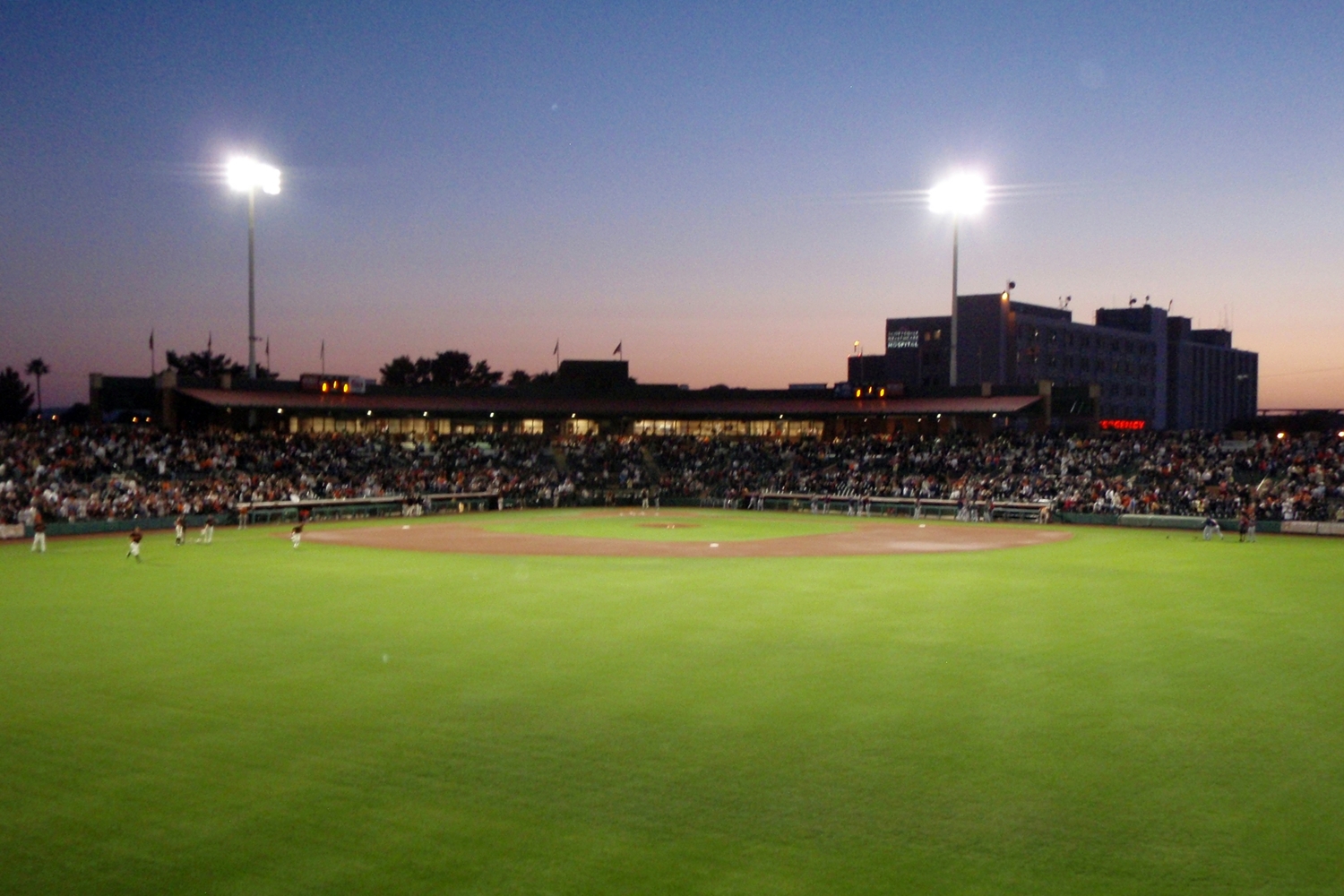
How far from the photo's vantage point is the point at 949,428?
228 feet

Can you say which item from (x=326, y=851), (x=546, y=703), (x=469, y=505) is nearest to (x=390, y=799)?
(x=326, y=851)

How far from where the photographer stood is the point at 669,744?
10695 mm

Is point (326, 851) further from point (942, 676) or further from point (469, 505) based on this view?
point (469, 505)

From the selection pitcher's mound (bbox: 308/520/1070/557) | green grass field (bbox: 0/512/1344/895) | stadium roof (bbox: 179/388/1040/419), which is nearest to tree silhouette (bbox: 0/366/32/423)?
stadium roof (bbox: 179/388/1040/419)

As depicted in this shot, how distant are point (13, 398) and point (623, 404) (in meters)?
67.7

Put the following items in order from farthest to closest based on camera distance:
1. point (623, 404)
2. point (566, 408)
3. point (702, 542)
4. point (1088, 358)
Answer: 1. point (1088, 358)
2. point (623, 404)
3. point (566, 408)
4. point (702, 542)

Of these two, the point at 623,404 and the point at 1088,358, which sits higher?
the point at 1088,358

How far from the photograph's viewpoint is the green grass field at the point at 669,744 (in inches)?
299

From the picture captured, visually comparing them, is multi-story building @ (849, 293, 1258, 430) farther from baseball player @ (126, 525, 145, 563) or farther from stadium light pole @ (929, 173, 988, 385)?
baseball player @ (126, 525, 145, 563)

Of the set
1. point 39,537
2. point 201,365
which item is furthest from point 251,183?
point 201,365

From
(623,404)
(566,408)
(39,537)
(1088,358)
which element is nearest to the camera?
(39,537)

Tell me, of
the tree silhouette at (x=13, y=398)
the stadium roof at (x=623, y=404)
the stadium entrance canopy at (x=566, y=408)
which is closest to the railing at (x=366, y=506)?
the stadium roof at (x=623, y=404)

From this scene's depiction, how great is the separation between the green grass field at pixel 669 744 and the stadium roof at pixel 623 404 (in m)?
43.4

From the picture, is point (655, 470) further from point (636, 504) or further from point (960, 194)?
point (960, 194)
